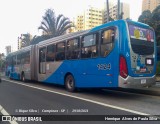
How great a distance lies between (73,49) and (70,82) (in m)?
1.79

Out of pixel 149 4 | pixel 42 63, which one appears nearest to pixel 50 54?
pixel 42 63

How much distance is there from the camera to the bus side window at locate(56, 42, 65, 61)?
14.9 metres

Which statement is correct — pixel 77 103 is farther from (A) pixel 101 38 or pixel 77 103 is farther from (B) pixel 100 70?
(A) pixel 101 38

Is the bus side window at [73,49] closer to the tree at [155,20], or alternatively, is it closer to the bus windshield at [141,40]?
the bus windshield at [141,40]

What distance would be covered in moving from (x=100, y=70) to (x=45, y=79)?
659 cm

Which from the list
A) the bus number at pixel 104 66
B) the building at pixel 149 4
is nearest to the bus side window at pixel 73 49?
the bus number at pixel 104 66

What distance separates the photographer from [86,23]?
47750 mm

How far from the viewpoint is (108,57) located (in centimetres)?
1100

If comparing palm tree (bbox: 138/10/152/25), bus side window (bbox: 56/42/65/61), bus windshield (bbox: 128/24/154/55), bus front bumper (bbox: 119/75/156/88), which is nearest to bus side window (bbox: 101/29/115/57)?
bus windshield (bbox: 128/24/154/55)

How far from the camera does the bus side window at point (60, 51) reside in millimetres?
14891

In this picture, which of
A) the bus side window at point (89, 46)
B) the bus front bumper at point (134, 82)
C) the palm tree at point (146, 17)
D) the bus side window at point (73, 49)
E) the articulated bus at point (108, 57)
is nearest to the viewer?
the bus front bumper at point (134, 82)

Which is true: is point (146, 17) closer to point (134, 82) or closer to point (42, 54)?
point (42, 54)

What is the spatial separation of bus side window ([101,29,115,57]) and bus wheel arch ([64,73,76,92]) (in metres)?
3.03

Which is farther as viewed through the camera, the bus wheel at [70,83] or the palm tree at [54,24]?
the palm tree at [54,24]
